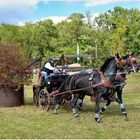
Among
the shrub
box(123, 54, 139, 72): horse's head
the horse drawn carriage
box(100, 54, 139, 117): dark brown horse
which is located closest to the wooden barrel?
the shrub

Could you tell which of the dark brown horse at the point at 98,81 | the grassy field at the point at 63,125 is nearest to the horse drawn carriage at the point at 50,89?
the grassy field at the point at 63,125

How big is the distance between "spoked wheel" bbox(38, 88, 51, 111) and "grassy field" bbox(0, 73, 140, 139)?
219 mm

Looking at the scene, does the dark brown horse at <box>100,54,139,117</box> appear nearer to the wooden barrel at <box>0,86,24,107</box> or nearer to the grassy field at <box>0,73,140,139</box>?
the grassy field at <box>0,73,140,139</box>

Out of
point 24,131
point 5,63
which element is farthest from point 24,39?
point 24,131

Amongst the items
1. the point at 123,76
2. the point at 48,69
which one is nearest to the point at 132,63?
the point at 123,76

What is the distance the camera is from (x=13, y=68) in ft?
52.6

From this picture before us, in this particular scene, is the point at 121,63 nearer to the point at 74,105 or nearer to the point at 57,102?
the point at 74,105

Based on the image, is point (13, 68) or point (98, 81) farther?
point (13, 68)

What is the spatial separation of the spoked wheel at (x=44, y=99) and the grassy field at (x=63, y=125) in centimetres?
22

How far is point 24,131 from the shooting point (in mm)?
10422

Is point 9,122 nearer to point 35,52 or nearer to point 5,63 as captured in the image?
point 5,63

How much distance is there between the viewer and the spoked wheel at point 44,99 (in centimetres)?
1478

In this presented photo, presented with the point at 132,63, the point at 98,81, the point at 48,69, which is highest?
the point at 132,63

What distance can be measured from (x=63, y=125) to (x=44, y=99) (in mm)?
3971
